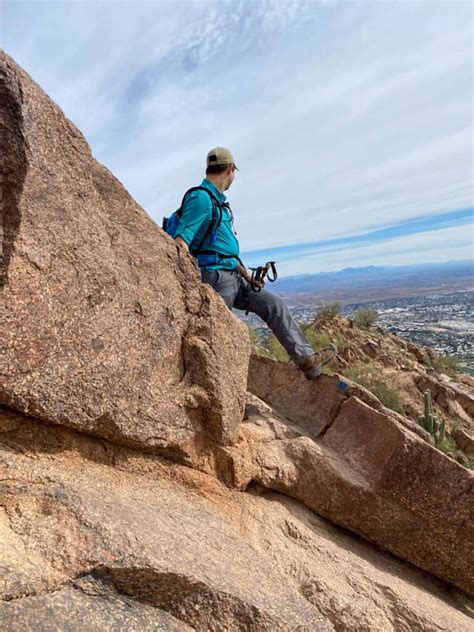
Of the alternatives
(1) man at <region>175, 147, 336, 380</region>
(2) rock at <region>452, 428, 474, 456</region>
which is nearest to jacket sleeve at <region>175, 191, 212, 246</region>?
(1) man at <region>175, 147, 336, 380</region>

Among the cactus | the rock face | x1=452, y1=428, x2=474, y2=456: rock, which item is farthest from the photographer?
x1=452, y1=428, x2=474, y2=456: rock

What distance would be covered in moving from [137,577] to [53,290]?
101 inches

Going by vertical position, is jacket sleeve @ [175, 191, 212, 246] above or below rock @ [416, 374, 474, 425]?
above

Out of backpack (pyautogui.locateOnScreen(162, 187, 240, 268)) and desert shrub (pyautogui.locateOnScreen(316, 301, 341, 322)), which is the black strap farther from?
desert shrub (pyautogui.locateOnScreen(316, 301, 341, 322))

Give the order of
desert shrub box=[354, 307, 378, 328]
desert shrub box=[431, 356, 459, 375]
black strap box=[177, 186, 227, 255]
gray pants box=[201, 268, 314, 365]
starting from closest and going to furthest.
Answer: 1. black strap box=[177, 186, 227, 255]
2. gray pants box=[201, 268, 314, 365]
3. desert shrub box=[431, 356, 459, 375]
4. desert shrub box=[354, 307, 378, 328]

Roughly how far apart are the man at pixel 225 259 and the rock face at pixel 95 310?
0.55 meters

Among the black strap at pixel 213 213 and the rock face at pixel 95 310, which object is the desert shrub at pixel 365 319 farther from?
the rock face at pixel 95 310

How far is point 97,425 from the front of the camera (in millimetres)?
4875

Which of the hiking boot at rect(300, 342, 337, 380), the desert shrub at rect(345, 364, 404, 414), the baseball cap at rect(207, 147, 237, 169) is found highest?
the baseball cap at rect(207, 147, 237, 169)

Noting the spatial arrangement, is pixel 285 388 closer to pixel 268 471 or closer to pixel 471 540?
pixel 268 471

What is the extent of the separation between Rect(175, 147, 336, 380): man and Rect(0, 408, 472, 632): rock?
2252 millimetres

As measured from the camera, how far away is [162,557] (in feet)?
13.0

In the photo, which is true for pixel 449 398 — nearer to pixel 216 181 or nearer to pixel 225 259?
pixel 225 259

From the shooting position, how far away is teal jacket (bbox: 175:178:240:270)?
6.28 m
